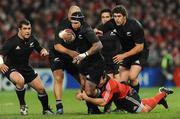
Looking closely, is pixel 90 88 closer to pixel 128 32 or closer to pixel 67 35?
pixel 67 35

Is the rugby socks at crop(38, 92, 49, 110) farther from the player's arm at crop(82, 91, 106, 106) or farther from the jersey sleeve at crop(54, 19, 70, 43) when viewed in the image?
the player's arm at crop(82, 91, 106, 106)

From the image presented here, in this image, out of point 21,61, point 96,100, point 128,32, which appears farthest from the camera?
point 128,32

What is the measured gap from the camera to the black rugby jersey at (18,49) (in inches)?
562

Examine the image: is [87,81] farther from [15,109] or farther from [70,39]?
[15,109]

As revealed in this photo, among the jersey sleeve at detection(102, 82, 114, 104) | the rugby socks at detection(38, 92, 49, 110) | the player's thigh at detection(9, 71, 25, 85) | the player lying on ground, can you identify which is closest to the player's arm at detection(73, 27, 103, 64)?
the player lying on ground

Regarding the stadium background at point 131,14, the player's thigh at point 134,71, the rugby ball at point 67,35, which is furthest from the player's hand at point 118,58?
the stadium background at point 131,14

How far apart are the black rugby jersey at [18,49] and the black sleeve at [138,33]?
2.25 meters

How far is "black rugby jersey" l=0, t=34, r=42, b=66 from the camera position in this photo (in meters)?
14.3

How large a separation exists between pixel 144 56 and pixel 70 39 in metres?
2.85

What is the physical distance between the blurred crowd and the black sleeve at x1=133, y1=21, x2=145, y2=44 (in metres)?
12.6

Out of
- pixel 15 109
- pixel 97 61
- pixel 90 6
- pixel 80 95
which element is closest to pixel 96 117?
pixel 80 95

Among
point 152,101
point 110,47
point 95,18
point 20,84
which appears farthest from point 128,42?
point 95,18

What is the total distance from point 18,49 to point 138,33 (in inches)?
111

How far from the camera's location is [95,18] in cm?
3075
